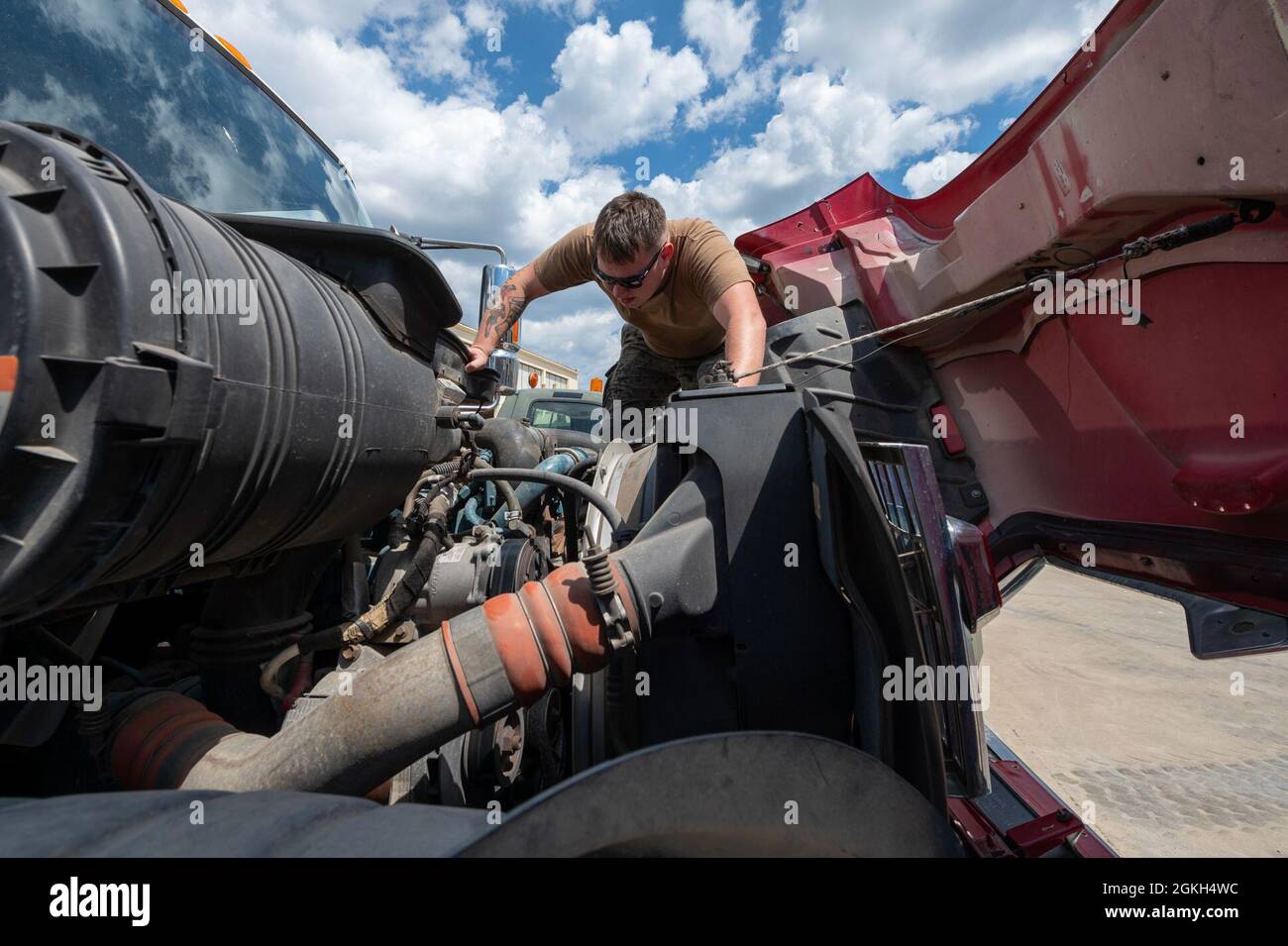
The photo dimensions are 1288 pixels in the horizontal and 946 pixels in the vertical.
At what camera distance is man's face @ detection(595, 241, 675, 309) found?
249 cm

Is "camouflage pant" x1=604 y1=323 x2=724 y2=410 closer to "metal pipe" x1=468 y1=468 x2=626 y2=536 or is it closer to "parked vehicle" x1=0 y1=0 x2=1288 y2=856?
"parked vehicle" x1=0 y1=0 x2=1288 y2=856

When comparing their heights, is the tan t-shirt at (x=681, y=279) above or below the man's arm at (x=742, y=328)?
above

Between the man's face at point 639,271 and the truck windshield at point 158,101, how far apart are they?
1.06 m

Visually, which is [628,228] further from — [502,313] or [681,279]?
[502,313]

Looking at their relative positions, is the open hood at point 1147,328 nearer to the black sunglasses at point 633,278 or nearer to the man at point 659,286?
the man at point 659,286

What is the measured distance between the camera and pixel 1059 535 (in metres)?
2.07

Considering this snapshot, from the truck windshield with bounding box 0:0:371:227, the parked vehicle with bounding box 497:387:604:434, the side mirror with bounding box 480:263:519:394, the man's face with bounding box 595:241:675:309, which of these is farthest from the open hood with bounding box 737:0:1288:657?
the parked vehicle with bounding box 497:387:604:434

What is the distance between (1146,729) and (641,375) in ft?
11.3

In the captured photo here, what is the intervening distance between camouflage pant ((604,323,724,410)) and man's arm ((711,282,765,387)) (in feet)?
3.57

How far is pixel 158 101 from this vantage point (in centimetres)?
168

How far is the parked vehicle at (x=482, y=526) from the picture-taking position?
83 cm

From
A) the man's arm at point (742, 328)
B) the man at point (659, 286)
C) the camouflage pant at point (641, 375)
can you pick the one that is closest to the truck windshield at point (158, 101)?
the man at point (659, 286)

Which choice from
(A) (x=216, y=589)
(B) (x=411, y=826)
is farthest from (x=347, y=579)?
(B) (x=411, y=826)

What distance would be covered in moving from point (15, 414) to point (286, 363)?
390 millimetres
